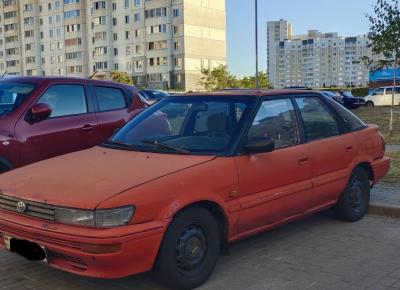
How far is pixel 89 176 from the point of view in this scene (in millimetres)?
Answer: 4219

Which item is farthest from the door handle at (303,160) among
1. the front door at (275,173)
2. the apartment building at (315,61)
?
the apartment building at (315,61)

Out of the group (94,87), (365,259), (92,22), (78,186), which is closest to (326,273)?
(365,259)

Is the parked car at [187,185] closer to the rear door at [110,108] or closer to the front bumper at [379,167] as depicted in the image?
the front bumper at [379,167]

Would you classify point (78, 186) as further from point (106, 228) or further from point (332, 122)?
point (332, 122)

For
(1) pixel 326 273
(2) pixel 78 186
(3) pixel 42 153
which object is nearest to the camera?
(2) pixel 78 186

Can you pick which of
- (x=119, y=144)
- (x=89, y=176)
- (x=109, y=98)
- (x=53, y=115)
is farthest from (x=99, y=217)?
(x=109, y=98)

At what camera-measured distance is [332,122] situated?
597 cm

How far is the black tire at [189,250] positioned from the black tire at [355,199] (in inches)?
85.2

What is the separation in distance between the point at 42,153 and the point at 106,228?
2.96m

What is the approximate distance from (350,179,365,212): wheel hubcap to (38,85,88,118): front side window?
11.7 feet

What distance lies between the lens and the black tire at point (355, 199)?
6.03 metres

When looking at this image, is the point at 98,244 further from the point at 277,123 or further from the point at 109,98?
the point at 109,98

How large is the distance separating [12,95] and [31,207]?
3.08m

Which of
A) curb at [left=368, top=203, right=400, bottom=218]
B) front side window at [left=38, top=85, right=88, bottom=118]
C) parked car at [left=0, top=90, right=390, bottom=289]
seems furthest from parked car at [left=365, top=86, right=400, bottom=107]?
front side window at [left=38, top=85, right=88, bottom=118]
